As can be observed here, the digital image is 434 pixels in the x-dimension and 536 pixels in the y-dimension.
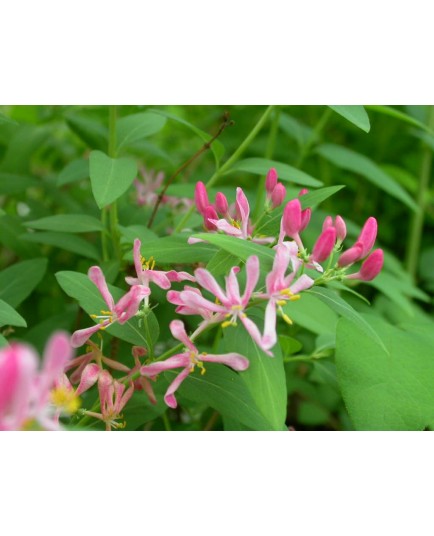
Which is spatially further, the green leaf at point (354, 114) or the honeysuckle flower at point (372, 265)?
the green leaf at point (354, 114)

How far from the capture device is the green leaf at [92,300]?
68cm

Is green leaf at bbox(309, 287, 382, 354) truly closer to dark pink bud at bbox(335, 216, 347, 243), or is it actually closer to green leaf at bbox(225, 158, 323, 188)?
dark pink bud at bbox(335, 216, 347, 243)

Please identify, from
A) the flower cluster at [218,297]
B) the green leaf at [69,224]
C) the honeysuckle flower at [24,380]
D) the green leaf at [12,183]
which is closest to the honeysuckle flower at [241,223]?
the flower cluster at [218,297]

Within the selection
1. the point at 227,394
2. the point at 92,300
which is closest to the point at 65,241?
the point at 92,300

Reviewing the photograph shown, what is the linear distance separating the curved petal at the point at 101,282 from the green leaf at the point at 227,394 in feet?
0.34

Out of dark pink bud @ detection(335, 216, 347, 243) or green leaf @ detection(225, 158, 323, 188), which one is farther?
green leaf @ detection(225, 158, 323, 188)

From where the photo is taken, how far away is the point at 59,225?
34.2 inches

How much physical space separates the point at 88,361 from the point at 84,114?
972mm

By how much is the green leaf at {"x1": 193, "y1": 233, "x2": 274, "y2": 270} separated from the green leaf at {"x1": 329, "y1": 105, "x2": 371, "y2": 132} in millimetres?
259

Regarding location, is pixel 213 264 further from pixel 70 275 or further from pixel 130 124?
pixel 130 124

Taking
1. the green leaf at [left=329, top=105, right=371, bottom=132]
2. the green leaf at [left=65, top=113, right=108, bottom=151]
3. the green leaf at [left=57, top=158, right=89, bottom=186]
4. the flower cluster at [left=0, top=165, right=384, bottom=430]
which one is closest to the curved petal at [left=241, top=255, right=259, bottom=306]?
the flower cluster at [left=0, top=165, right=384, bottom=430]

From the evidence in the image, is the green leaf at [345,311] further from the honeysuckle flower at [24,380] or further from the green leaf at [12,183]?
the green leaf at [12,183]

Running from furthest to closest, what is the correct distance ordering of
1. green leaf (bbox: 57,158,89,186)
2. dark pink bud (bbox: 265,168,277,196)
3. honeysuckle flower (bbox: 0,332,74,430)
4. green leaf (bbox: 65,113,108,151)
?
green leaf (bbox: 65,113,108,151) → green leaf (bbox: 57,158,89,186) → dark pink bud (bbox: 265,168,277,196) → honeysuckle flower (bbox: 0,332,74,430)

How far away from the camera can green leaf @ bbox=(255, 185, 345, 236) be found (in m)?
0.71
